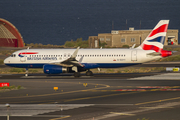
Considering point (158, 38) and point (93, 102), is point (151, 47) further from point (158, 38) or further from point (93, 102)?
point (93, 102)

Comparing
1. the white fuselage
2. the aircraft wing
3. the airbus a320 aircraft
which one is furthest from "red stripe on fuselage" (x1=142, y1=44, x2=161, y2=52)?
the aircraft wing

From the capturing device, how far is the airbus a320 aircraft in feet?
131

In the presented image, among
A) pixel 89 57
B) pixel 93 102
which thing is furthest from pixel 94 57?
pixel 93 102

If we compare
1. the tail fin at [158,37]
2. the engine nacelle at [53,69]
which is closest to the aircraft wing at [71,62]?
the engine nacelle at [53,69]

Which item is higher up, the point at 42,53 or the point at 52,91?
the point at 42,53

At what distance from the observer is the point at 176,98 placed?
22.7 meters

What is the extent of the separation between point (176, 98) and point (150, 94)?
2.57 m

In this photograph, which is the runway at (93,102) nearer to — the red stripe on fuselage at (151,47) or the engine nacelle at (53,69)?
the engine nacelle at (53,69)

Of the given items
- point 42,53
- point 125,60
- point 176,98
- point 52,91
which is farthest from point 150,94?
point 42,53

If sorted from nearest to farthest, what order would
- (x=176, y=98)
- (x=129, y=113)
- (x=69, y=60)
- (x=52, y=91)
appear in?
(x=129, y=113), (x=176, y=98), (x=52, y=91), (x=69, y=60)

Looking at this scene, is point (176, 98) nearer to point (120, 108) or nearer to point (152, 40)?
point (120, 108)

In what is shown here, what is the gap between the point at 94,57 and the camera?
40750 mm

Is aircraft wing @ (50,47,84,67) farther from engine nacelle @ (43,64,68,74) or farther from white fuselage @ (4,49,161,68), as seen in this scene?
white fuselage @ (4,49,161,68)

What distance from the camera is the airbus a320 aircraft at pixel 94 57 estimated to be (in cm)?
3978
